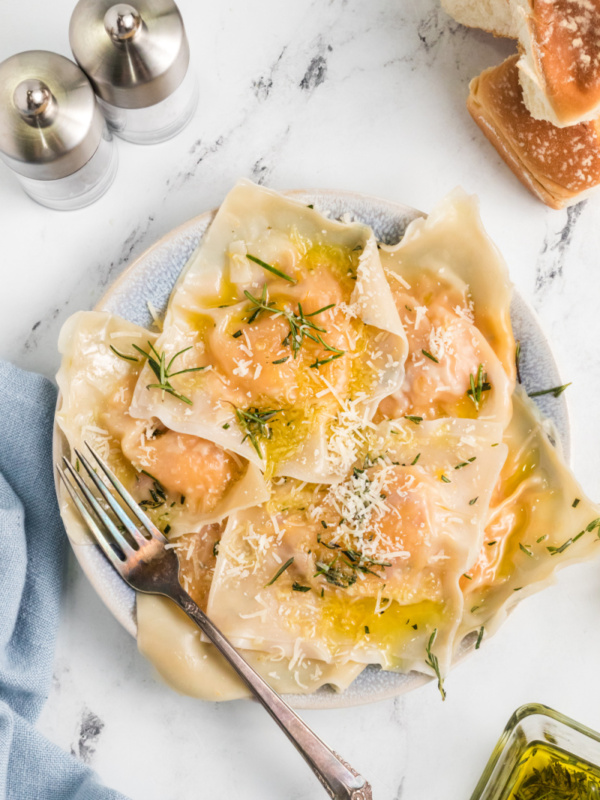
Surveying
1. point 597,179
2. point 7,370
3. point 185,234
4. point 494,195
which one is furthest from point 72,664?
point 597,179

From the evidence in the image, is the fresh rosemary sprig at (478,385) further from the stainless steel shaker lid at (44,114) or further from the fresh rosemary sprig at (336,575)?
the stainless steel shaker lid at (44,114)

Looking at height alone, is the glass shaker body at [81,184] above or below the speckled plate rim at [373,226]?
above

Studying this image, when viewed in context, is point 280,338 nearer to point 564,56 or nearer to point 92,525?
point 92,525

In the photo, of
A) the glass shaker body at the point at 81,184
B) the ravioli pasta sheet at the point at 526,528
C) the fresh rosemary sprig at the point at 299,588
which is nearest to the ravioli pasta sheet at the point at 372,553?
the fresh rosemary sprig at the point at 299,588

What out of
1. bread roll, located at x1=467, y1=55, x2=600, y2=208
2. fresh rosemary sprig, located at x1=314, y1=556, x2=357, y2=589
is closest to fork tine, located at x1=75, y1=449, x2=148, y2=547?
fresh rosemary sprig, located at x1=314, y1=556, x2=357, y2=589

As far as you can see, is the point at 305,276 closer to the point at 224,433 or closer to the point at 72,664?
the point at 224,433

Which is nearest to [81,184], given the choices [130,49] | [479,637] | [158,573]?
[130,49]
